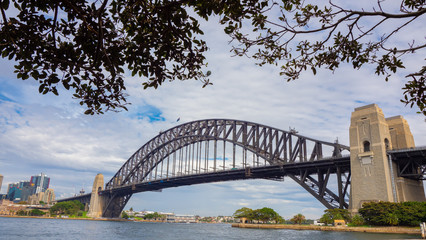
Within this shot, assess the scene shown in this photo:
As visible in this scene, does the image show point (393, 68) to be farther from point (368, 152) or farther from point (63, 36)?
point (368, 152)

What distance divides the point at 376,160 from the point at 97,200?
10726cm

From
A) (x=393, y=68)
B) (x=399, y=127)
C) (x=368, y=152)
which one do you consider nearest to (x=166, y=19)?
(x=393, y=68)

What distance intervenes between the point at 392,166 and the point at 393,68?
43.2 meters

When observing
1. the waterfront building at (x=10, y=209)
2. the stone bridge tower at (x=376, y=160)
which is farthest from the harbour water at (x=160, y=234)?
the waterfront building at (x=10, y=209)

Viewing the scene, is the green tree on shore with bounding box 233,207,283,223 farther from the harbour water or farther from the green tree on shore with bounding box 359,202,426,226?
the green tree on shore with bounding box 359,202,426,226

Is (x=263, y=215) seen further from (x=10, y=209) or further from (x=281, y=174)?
(x=10, y=209)

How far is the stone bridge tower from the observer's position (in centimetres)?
4331

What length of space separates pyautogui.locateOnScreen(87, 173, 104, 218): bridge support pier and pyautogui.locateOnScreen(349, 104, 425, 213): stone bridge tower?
4011 inches

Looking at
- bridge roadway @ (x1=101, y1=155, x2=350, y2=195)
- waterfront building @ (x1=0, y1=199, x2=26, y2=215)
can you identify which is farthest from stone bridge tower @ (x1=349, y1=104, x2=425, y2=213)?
waterfront building @ (x1=0, y1=199, x2=26, y2=215)

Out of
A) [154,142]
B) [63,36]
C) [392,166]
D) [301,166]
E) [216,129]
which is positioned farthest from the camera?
[154,142]

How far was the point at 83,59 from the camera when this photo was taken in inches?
255

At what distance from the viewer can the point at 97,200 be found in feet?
406

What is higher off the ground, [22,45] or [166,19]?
[166,19]

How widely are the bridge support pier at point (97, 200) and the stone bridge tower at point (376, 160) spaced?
10188cm
